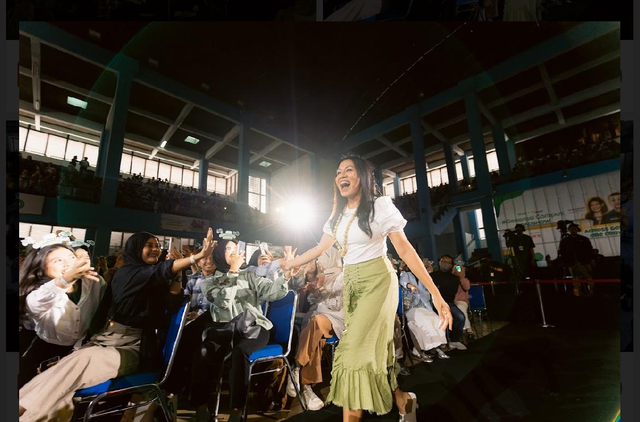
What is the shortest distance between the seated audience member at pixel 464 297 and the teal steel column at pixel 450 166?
649 mm

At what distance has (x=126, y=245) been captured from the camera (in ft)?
5.28

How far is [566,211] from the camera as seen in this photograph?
2.12m

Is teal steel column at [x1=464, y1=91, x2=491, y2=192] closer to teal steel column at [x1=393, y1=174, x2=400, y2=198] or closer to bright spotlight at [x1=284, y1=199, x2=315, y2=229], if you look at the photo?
teal steel column at [x1=393, y1=174, x2=400, y2=198]

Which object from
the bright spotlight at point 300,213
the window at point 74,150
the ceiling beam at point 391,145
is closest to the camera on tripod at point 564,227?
the ceiling beam at point 391,145

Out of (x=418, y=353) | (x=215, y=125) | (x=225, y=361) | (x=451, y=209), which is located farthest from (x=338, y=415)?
(x=215, y=125)

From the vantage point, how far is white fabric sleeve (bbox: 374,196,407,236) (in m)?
→ 1.60

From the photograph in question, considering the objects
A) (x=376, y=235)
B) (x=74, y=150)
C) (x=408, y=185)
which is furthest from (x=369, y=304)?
(x=74, y=150)

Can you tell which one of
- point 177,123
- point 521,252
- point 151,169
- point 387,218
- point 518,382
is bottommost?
point 518,382

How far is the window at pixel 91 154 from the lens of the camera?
1.92m

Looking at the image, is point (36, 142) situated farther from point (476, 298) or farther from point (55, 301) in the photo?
point (476, 298)

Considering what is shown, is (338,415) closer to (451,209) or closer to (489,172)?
(451,209)

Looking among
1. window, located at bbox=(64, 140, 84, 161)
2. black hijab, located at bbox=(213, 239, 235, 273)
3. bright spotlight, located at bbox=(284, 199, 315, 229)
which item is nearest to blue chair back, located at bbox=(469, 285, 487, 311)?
bright spotlight, located at bbox=(284, 199, 315, 229)

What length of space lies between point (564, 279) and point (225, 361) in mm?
2566

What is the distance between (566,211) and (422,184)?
1114 mm
